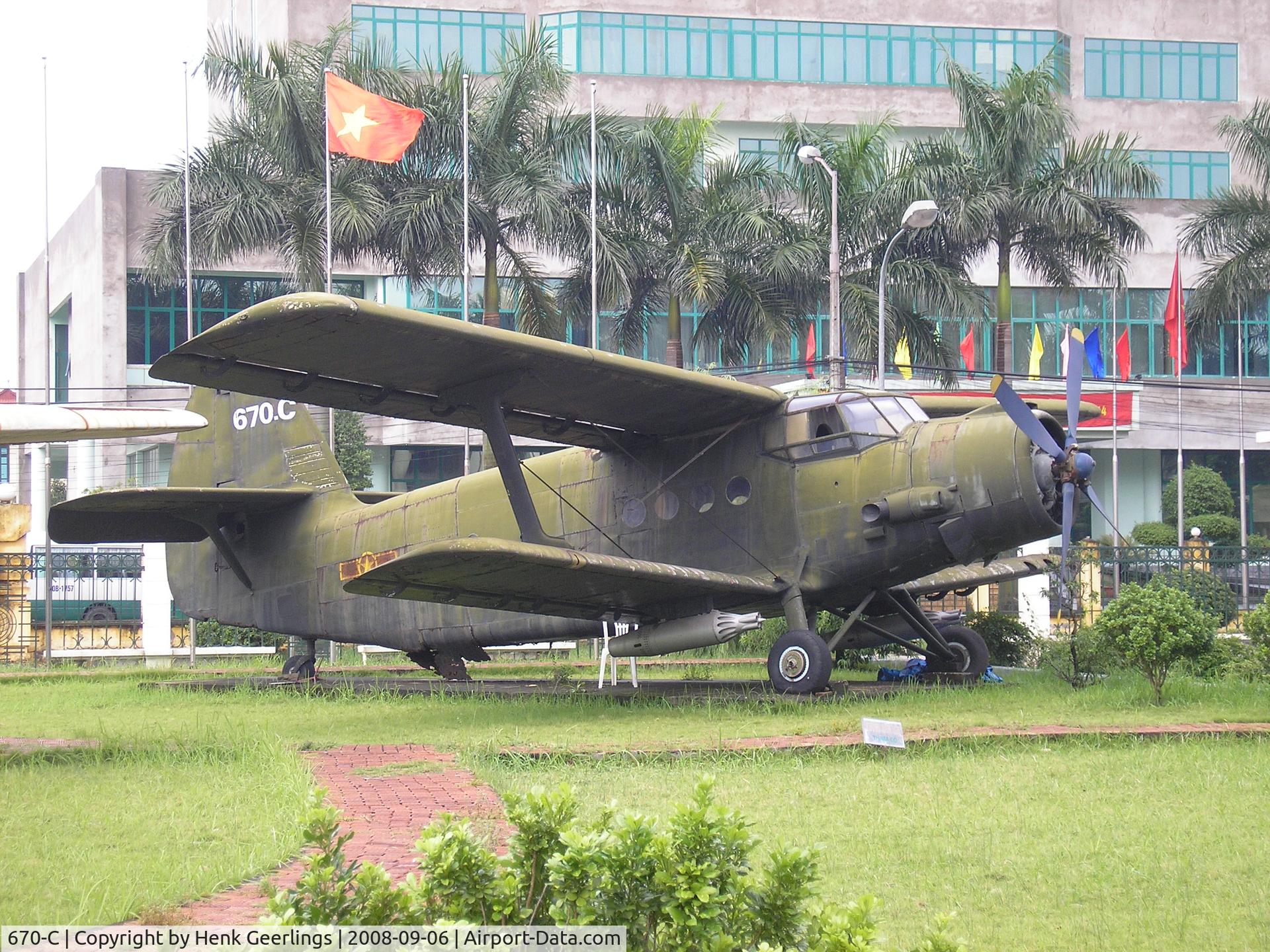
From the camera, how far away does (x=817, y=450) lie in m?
15.1

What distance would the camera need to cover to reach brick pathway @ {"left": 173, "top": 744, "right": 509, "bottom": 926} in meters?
5.65

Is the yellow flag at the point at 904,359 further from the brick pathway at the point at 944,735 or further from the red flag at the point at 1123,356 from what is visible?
the brick pathway at the point at 944,735

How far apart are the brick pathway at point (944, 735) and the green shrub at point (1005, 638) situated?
26.3 ft

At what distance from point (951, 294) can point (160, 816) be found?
100 ft

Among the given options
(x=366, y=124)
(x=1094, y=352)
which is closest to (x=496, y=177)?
(x=366, y=124)

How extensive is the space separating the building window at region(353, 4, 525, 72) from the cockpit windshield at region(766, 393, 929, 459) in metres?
36.2

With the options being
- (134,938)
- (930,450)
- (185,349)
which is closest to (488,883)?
(134,938)

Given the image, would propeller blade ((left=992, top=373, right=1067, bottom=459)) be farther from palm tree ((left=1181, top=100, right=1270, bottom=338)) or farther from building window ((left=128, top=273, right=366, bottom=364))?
building window ((left=128, top=273, right=366, bottom=364))

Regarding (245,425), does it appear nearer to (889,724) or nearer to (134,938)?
(889,724)

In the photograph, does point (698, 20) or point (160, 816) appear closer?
point (160, 816)

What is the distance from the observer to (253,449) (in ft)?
65.3

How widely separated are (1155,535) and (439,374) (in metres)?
37.1

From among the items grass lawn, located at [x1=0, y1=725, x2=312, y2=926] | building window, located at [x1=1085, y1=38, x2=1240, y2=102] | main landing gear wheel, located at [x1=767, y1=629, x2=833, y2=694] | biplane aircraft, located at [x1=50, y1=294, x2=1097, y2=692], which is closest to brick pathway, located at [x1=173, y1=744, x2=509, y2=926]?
grass lawn, located at [x1=0, y1=725, x2=312, y2=926]

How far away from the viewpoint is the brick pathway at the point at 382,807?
222 inches
